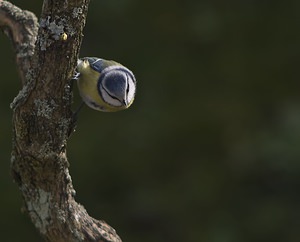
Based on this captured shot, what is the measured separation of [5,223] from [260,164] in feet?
6.34

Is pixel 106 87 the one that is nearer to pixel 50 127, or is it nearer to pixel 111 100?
pixel 111 100

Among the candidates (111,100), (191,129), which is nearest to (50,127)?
(111,100)

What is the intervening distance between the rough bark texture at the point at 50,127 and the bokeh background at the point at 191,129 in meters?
2.32

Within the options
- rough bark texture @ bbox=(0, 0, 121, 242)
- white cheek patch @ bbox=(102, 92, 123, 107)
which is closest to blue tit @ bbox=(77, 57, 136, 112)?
white cheek patch @ bbox=(102, 92, 123, 107)

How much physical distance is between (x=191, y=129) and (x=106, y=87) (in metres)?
2.41

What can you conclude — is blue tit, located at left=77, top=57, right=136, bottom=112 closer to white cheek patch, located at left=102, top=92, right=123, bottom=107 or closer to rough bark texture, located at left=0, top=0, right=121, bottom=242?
white cheek patch, located at left=102, top=92, right=123, bottom=107

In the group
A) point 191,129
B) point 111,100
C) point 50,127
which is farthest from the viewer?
→ point 191,129

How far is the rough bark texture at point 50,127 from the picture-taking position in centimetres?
274

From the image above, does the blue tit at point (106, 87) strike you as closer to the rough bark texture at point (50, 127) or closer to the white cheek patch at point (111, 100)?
the white cheek patch at point (111, 100)

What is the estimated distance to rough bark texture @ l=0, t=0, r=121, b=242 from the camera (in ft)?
8.98

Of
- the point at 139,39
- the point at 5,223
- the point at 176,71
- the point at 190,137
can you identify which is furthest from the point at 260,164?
the point at 5,223

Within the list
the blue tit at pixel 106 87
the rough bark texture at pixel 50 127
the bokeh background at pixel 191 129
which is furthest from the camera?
the bokeh background at pixel 191 129

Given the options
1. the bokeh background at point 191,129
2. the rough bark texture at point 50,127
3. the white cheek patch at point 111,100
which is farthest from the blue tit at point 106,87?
the bokeh background at point 191,129

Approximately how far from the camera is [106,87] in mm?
3389
